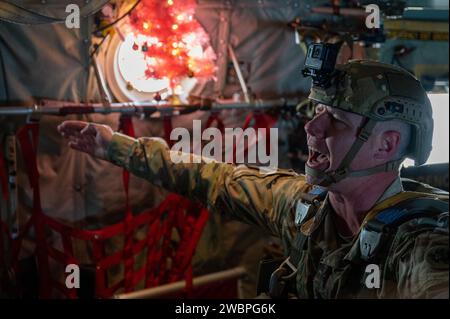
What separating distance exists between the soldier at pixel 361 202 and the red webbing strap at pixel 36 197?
173cm

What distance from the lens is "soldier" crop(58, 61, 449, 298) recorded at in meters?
1.97

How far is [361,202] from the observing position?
2328 mm

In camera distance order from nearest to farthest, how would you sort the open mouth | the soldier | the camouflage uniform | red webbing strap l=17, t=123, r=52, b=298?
the camouflage uniform → the soldier → the open mouth → red webbing strap l=17, t=123, r=52, b=298

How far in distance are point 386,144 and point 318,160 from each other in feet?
1.03

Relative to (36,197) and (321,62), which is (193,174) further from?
(36,197)

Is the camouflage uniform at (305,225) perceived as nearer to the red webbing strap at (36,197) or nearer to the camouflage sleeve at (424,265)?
the camouflage sleeve at (424,265)

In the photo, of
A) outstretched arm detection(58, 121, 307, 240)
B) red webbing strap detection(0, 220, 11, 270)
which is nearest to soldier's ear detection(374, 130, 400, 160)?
outstretched arm detection(58, 121, 307, 240)

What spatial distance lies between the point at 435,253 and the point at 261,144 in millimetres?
3107

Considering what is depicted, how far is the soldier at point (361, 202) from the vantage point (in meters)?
1.97

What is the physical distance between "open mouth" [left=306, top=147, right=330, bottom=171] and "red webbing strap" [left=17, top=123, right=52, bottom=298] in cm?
199

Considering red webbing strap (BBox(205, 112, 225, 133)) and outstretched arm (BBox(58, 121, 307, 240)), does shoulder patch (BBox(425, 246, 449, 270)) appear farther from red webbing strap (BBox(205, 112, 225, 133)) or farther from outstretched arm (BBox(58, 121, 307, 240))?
red webbing strap (BBox(205, 112, 225, 133))
